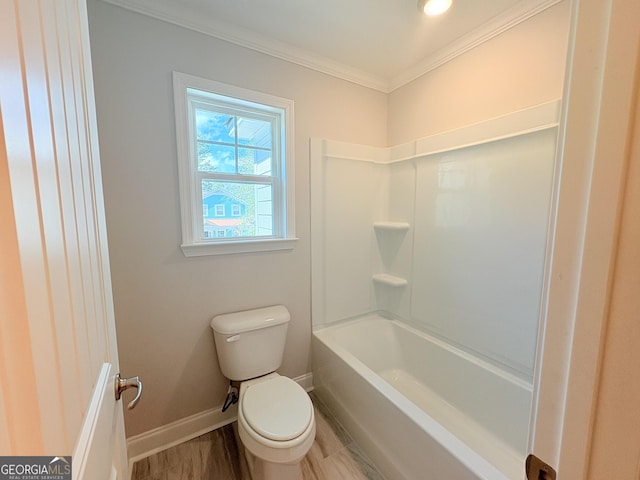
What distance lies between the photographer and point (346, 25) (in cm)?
149

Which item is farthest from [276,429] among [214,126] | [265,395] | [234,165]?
[214,126]

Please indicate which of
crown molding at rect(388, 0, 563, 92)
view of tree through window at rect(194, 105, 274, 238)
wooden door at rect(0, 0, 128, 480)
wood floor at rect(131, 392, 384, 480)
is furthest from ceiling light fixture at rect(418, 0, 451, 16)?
wood floor at rect(131, 392, 384, 480)

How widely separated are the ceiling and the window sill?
118 centimetres

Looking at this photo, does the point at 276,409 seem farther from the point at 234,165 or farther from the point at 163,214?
the point at 234,165

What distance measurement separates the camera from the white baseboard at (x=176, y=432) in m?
1.47

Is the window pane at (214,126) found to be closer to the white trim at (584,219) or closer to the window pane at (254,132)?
the window pane at (254,132)

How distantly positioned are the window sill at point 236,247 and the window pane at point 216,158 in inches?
18.3

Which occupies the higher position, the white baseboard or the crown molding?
the crown molding

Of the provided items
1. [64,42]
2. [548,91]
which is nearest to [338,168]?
[548,91]

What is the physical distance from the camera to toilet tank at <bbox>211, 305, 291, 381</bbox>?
1516mm

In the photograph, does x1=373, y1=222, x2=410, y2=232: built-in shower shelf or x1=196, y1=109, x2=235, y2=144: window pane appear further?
x1=373, y1=222, x2=410, y2=232: built-in shower shelf

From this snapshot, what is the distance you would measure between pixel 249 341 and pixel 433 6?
2.05 m

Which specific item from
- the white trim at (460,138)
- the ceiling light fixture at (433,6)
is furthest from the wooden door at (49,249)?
the white trim at (460,138)

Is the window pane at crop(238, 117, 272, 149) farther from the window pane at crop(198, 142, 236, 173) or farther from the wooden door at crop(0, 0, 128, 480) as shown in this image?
the wooden door at crop(0, 0, 128, 480)
